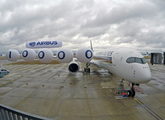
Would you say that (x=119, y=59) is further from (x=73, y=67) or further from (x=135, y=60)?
(x=73, y=67)

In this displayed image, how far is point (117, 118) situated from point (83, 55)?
4359mm

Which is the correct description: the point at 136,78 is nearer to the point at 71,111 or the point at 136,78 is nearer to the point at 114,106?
the point at 114,106

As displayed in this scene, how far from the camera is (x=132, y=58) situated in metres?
10.4

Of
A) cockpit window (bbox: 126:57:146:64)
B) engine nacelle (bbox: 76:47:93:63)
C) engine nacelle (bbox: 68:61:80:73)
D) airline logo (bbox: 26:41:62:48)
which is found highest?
airline logo (bbox: 26:41:62:48)

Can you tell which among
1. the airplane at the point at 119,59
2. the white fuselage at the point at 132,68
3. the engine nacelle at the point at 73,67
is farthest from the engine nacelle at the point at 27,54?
the engine nacelle at the point at 73,67

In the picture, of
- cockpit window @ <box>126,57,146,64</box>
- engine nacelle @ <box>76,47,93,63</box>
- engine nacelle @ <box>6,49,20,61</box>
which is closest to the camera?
engine nacelle @ <box>6,49,20,61</box>

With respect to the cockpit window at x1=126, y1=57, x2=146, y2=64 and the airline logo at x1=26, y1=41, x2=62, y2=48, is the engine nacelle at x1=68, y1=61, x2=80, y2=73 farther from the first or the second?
the airline logo at x1=26, y1=41, x2=62, y2=48

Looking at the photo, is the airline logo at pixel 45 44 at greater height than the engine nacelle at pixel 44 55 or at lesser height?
greater

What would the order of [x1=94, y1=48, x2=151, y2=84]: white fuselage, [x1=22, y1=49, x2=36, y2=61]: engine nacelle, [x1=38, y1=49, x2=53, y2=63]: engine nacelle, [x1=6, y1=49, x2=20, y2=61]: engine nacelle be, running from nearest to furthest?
[x1=38, y1=49, x2=53, y2=63]: engine nacelle → [x1=22, y1=49, x2=36, y2=61]: engine nacelle → [x1=6, y1=49, x2=20, y2=61]: engine nacelle → [x1=94, y1=48, x2=151, y2=84]: white fuselage

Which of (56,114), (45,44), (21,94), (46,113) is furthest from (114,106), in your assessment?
(45,44)

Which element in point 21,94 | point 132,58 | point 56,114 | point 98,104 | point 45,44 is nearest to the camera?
point 56,114

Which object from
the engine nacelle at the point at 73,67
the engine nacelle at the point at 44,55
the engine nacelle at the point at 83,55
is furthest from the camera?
the engine nacelle at the point at 73,67

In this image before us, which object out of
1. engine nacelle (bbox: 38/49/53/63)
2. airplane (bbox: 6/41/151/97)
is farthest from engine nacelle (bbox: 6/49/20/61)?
engine nacelle (bbox: 38/49/53/63)

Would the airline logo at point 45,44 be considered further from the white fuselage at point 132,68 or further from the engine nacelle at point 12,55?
the engine nacelle at point 12,55
